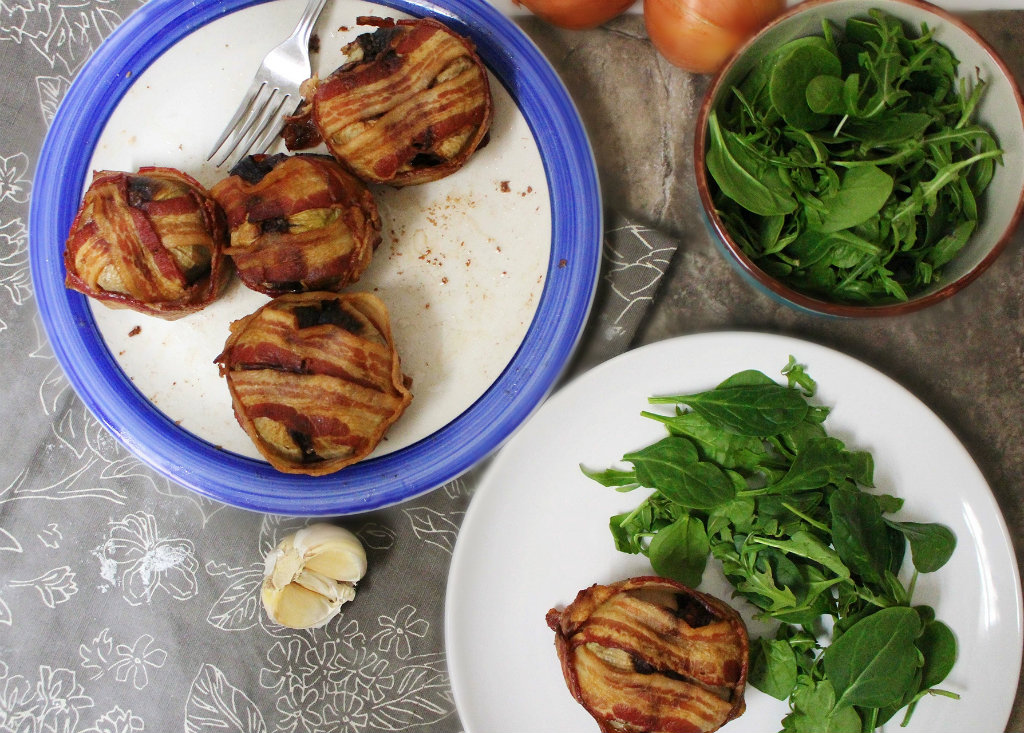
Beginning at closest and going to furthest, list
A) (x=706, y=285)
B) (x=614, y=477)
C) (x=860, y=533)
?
(x=860, y=533) → (x=614, y=477) → (x=706, y=285)

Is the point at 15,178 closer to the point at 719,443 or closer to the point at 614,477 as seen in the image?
the point at 614,477

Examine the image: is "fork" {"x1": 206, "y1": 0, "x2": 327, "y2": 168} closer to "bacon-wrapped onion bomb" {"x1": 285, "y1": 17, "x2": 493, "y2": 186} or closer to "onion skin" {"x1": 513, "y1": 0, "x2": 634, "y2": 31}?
"bacon-wrapped onion bomb" {"x1": 285, "y1": 17, "x2": 493, "y2": 186}

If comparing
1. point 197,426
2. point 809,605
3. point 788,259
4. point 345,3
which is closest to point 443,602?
point 197,426

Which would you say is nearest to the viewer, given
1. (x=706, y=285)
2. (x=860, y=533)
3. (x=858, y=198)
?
(x=858, y=198)

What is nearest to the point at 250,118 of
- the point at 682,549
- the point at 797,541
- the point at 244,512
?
the point at 244,512

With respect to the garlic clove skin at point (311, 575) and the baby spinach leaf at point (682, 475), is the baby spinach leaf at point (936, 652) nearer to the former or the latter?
the baby spinach leaf at point (682, 475)

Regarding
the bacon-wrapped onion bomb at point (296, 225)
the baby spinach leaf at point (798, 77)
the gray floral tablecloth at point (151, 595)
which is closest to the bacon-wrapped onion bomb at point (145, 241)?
the bacon-wrapped onion bomb at point (296, 225)

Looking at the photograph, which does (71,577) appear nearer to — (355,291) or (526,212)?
(355,291)
